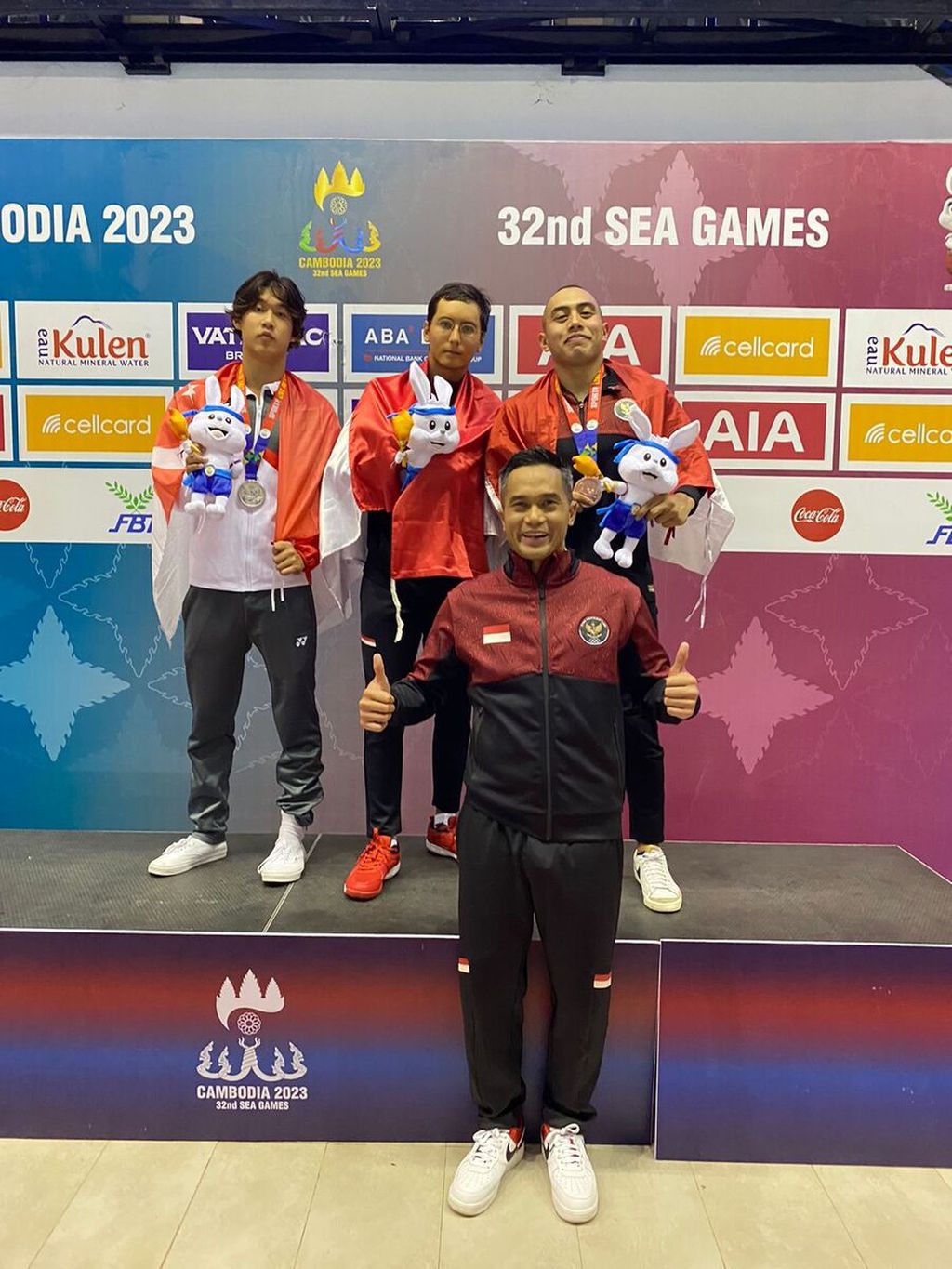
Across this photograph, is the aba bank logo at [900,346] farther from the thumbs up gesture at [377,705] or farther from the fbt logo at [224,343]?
the thumbs up gesture at [377,705]

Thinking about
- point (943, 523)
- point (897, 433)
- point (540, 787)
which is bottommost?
point (540, 787)

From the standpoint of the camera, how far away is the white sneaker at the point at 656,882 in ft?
7.02

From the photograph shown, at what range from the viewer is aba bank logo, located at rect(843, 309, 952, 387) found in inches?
109

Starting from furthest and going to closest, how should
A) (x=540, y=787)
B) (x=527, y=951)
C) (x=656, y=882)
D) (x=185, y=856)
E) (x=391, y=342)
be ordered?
(x=391, y=342) < (x=185, y=856) < (x=656, y=882) < (x=527, y=951) < (x=540, y=787)

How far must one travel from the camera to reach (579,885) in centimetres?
170

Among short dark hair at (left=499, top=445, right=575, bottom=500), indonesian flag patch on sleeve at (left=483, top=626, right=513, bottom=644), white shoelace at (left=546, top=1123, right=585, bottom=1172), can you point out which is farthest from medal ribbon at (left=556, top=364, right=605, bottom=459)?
white shoelace at (left=546, top=1123, right=585, bottom=1172)

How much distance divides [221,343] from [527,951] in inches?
81.8

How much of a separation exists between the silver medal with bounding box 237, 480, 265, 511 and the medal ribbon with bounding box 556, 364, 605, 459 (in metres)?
0.79

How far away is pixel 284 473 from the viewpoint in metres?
2.23

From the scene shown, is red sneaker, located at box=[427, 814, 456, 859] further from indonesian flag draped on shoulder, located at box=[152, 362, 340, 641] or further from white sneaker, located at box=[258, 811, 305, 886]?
indonesian flag draped on shoulder, located at box=[152, 362, 340, 641]

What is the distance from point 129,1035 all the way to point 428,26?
320cm

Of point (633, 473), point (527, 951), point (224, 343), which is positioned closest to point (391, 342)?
point (224, 343)

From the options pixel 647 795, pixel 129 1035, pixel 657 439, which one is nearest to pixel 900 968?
pixel 647 795

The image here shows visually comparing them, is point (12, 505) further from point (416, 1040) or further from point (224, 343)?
point (416, 1040)
